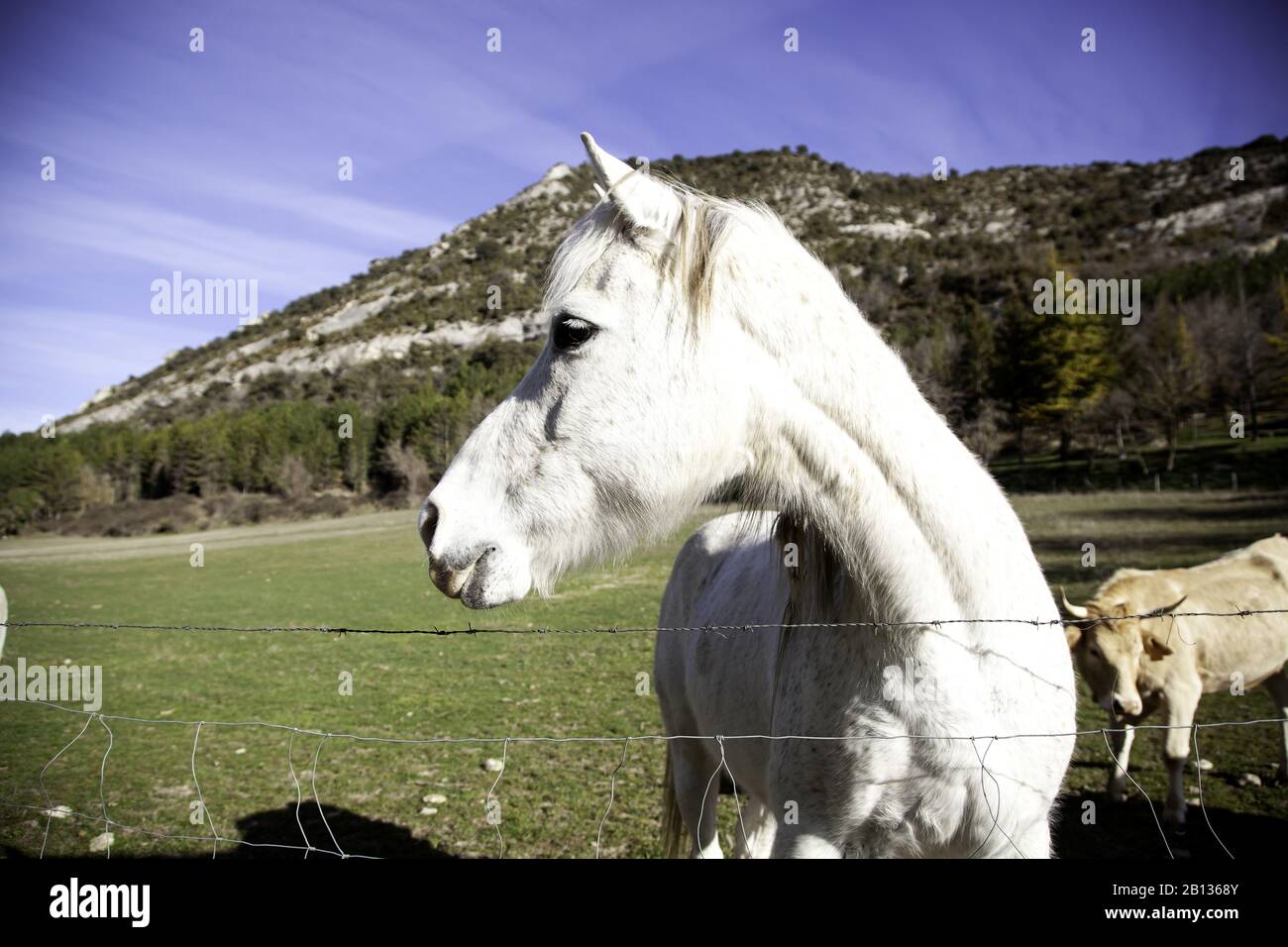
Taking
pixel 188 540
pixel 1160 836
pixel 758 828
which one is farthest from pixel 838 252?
pixel 758 828

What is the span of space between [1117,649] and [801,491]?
4.88 metres

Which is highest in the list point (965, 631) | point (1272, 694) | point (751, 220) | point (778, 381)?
point (751, 220)

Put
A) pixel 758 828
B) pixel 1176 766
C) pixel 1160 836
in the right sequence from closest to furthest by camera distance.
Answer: pixel 758 828 → pixel 1160 836 → pixel 1176 766

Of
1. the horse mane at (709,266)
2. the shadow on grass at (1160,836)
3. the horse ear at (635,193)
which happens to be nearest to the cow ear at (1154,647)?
the shadow on grass at (1160,836)

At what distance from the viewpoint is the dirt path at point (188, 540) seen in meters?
32.2

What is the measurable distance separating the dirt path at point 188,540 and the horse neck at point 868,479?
35.5 metres

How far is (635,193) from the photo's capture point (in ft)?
6.02

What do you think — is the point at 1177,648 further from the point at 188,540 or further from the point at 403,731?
the point at 188,540

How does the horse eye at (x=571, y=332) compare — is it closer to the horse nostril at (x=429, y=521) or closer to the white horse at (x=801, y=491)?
the white horse at (x=801, y=491)

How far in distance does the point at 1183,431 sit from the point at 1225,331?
585 cm

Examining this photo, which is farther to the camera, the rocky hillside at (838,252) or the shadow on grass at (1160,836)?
the rocky hillside at (838,252)

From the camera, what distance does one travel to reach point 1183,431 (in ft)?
128

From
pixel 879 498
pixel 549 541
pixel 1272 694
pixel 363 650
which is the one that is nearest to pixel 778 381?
pixel 879 498
